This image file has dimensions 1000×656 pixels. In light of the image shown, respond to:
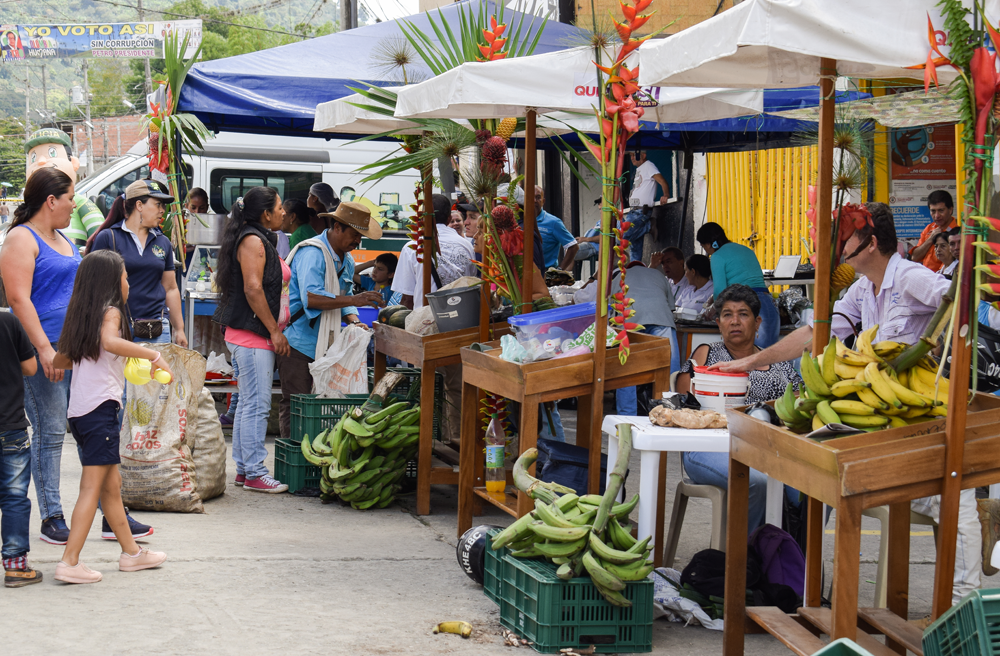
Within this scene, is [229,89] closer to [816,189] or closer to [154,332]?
[154,332]

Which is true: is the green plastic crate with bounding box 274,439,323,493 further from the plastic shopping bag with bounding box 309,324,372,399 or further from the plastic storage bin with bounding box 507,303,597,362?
the plastic storage bin with bounding box 507,303,597,362

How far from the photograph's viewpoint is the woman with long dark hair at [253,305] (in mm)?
6621

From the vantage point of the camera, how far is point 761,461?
3.50 metres

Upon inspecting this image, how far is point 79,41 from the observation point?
42.6 m

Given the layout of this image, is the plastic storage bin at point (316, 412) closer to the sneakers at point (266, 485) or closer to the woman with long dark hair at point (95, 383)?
the sneakers at point (266, 485)

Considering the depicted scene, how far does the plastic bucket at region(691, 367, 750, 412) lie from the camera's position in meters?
4.69

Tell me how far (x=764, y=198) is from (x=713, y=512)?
8803 millimetres

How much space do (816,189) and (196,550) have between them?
11.9 feet

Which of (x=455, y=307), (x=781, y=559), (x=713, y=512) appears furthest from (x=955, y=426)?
(x=455, y=307)

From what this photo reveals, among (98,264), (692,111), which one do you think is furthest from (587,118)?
(98,264)

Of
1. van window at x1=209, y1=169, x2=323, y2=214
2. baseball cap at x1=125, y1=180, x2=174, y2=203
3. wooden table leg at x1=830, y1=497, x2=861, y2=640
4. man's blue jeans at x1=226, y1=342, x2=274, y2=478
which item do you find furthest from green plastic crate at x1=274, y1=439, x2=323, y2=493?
van window at x1=209, y1=169, x2=323, y2=214

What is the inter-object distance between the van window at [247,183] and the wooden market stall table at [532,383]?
27.2 ft

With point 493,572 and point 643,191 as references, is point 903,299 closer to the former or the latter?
point 493,572

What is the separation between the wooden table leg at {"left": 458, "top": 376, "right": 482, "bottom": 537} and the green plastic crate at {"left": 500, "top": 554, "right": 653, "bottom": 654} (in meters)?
1.69
